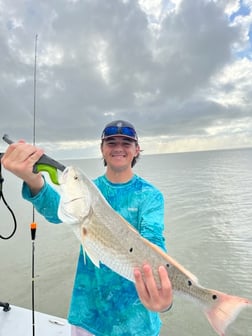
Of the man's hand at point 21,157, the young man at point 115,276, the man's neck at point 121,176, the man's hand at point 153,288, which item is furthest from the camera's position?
A: the man's neck at point 121,176

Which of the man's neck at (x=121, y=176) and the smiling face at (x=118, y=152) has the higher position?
the smiling face at (x=118, y=152)

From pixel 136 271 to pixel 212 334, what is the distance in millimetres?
5778

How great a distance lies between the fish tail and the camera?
6.19 ft

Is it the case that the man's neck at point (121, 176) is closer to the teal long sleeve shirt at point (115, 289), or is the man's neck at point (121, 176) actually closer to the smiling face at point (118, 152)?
the smiling face at point (118, 152)

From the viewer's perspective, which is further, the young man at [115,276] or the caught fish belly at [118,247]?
the young man at [115,276]

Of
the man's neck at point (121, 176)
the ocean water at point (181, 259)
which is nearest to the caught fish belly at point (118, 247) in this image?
the man's neck at point (121, 176)

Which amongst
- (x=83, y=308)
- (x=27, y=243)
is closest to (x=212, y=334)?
(x=83, y=308)

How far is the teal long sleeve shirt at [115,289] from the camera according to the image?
244 centimetres

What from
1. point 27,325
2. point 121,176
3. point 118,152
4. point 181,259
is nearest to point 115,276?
point 121,176

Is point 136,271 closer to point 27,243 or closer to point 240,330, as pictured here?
point 240,330

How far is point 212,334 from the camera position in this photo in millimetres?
6305

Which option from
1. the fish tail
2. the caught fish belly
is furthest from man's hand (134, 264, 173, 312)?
the fish tail

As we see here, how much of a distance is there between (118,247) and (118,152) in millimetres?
1187

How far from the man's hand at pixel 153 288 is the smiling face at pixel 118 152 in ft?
3.92
